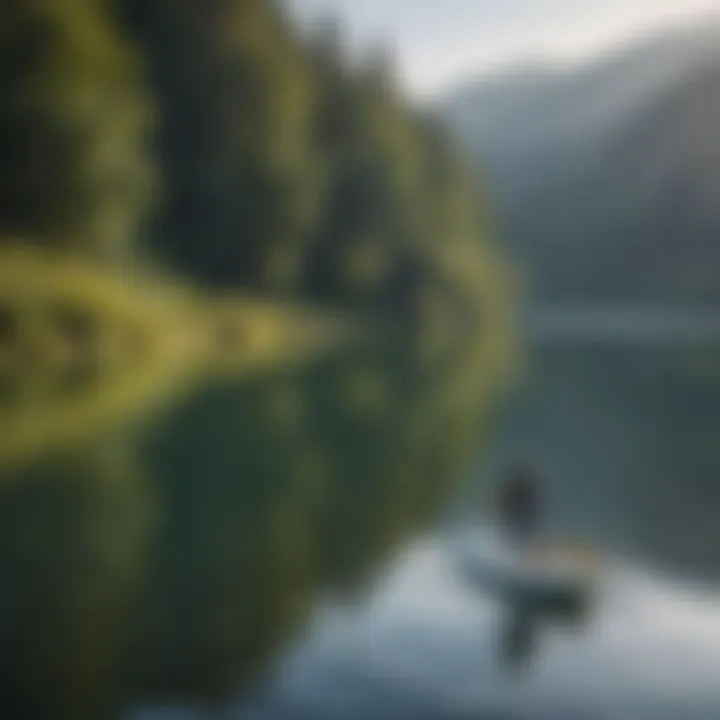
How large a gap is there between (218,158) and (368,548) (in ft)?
4.28

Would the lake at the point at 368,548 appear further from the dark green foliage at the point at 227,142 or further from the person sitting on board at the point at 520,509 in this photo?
the dark green foliage at the point at 227,142

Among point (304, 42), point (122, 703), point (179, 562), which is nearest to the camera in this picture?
point (122, 703)

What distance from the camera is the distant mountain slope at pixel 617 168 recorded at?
9.12 ft

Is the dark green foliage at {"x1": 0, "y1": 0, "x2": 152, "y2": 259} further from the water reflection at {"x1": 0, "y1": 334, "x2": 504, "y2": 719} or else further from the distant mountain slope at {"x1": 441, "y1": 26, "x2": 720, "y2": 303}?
the distant mountain slope at {"x1": 441, "y1": 26, "x2": 720, "y2": 303}

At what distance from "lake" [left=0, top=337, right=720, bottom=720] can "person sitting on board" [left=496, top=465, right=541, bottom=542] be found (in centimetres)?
4

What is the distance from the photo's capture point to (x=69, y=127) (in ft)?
12.4

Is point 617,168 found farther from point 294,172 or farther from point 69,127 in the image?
point 69,127

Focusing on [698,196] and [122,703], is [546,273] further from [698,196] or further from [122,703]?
[122,703]

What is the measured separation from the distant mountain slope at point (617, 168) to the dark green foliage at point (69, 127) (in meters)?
1.11

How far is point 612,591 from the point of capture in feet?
8.06

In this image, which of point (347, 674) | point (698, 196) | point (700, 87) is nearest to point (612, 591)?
point (347, 674)

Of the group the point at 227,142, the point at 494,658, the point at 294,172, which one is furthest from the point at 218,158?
the point at 494,658

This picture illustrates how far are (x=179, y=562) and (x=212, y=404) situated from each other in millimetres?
845

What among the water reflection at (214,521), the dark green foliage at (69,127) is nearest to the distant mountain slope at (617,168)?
the water reflection at (214,521)
